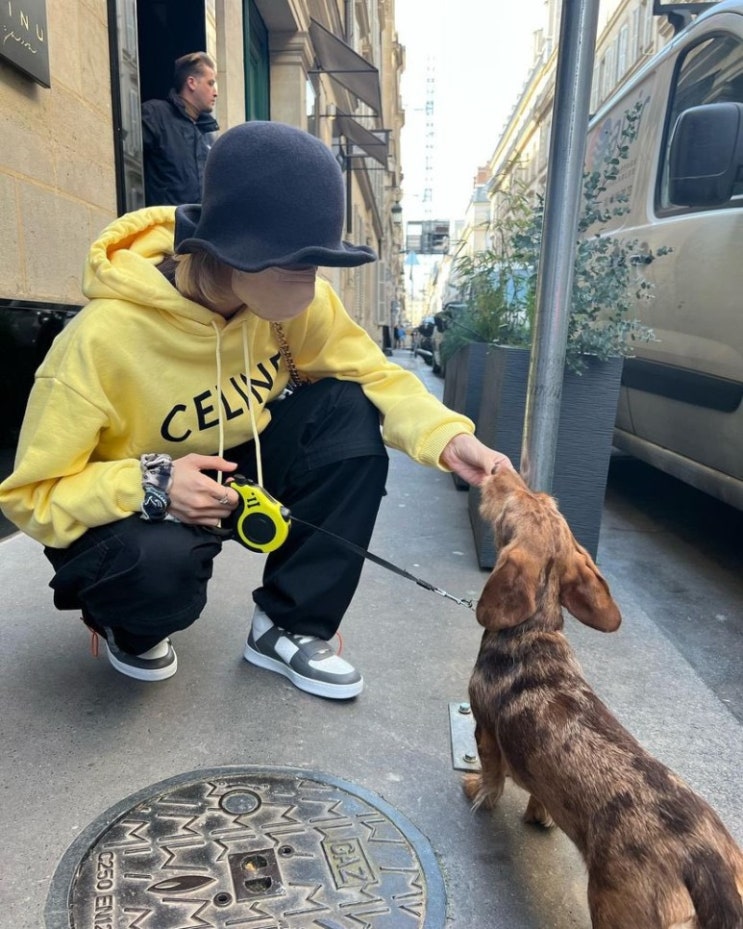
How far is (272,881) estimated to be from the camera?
1.60 meters

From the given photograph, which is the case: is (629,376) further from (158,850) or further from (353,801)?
(158,850)

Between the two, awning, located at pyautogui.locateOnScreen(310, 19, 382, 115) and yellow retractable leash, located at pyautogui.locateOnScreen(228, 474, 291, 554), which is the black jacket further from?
awning, located at pyautogui.locateOnScreen(310, 19, 382, 115)

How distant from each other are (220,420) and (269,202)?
2.28ft

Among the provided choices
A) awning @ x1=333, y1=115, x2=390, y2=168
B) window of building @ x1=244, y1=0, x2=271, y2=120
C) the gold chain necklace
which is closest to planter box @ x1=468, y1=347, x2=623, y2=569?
the gold chain necklace

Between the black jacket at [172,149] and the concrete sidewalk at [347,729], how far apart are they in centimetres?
311

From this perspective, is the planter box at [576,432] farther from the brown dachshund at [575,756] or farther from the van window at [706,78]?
the brown dachshund at [575,756]

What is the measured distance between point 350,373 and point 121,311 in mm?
811

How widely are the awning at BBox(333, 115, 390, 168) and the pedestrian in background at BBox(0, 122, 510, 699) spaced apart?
14.0 meters

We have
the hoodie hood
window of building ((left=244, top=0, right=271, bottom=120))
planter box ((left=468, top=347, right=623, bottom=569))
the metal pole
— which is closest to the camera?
the hoodie hood

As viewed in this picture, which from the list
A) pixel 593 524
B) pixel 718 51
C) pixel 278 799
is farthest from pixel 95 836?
pixel 718 51

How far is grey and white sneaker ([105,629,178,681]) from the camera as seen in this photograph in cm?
234

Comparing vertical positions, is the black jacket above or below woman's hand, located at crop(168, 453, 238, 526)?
above

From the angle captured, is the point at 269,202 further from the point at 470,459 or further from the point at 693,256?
the point at 693,256

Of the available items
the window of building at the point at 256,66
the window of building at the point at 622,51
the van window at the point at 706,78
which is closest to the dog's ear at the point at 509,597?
the van window at the point at 706,78
